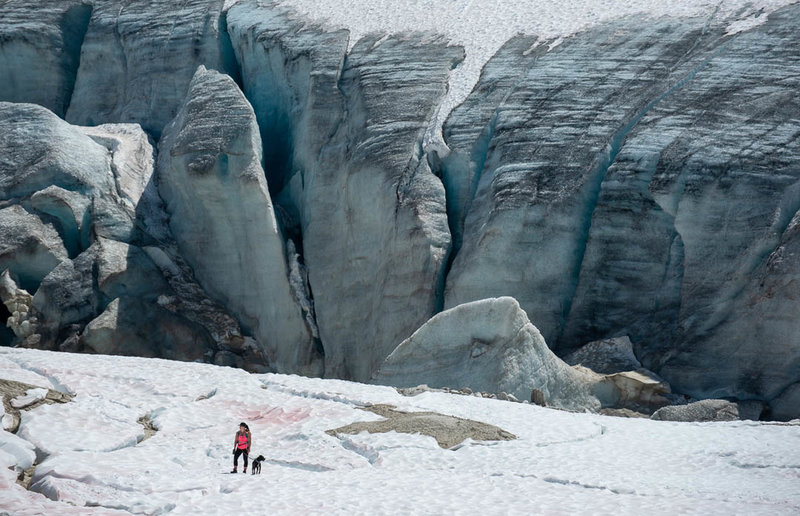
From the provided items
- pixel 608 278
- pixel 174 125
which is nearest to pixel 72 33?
pixel 174 125

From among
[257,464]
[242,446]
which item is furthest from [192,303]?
[257,464]

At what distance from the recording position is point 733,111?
22016 millimetres

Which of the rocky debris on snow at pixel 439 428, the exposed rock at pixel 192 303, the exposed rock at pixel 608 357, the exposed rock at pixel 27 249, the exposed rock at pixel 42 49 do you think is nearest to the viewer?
the rocky debris on snow at pixel 439 428

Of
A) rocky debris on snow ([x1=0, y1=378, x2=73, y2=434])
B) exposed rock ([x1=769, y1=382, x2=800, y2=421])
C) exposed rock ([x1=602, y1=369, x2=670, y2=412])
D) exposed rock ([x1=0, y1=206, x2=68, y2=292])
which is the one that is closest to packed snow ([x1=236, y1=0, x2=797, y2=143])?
exposed rock ([x1=602, y1=369, x2=670, y2=412])

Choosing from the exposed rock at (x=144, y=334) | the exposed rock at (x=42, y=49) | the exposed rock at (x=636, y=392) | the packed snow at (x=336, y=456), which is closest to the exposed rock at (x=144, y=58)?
the exposed rock at (x=42, y=49)

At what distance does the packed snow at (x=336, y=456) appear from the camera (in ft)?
37.9

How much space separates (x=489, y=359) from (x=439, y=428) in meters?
4.36

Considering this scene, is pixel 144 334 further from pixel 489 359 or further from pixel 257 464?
pixel 257 464

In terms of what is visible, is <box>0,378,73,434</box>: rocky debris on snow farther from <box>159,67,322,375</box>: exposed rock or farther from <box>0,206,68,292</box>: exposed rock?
<box>0,206,68,292</box>: exposed rock

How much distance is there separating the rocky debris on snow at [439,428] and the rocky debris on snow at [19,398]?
402 cm

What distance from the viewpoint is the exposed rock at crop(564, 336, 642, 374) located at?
66.6 feet

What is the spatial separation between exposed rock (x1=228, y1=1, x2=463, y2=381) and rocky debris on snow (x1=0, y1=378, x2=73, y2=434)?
9.52 metres

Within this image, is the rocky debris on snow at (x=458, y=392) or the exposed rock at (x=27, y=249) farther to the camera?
the exposed rock at (x=27, y=249)

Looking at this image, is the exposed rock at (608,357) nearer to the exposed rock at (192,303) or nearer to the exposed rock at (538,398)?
the exposed rock at (538,398)
